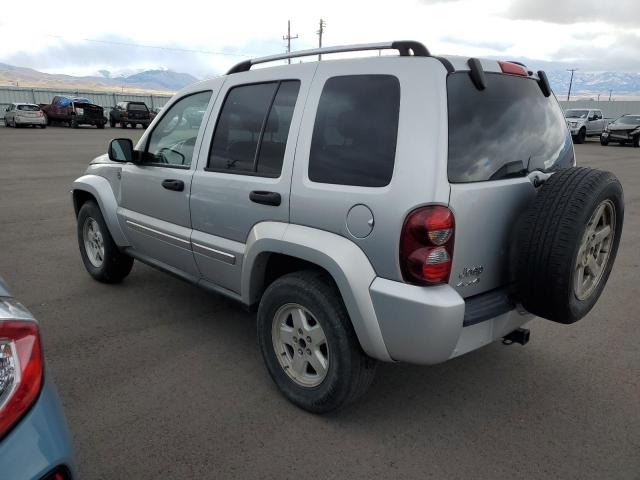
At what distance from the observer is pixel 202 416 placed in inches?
109

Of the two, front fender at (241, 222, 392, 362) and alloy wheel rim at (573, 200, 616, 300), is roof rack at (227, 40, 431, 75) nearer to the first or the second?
front fender at (241, 222, 392, 362)

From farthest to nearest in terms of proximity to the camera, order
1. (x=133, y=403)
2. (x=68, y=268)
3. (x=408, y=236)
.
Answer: (x=68, y=268) → (x=133, y=403) → (x=408, y=236)

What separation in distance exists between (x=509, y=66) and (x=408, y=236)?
1232mm

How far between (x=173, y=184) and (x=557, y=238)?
247 centimetres

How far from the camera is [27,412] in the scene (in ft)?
4.30

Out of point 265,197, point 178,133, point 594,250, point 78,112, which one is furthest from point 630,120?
point 78,112

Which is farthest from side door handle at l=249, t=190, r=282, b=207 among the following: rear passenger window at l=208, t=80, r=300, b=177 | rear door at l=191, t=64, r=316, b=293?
rear passenger window at l=208, t=80, r=300, b=177

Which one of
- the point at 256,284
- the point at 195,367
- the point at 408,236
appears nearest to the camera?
the point at 408,236

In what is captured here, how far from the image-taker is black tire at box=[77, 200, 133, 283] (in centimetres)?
454

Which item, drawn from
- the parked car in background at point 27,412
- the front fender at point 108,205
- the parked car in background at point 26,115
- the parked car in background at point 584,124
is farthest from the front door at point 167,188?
the parked car in background at point 26,115

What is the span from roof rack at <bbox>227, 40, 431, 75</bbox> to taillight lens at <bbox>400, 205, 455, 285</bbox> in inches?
32.5

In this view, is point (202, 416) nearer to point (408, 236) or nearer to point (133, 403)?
point (133, 403)

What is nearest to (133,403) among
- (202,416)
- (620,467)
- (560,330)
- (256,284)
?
(202,416)

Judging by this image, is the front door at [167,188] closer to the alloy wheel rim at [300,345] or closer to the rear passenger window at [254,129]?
the rear passenger window at [254,129]
